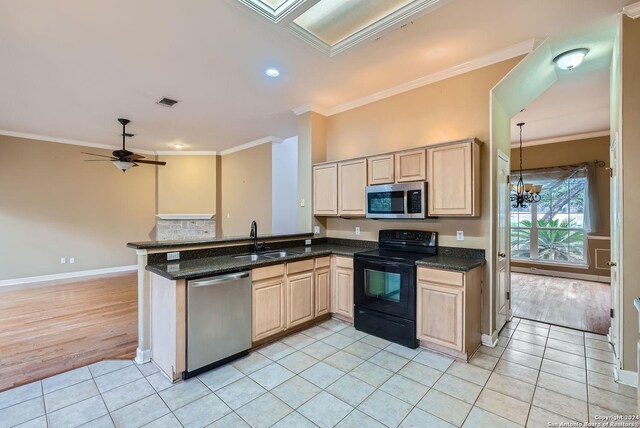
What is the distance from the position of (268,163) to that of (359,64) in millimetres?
3611

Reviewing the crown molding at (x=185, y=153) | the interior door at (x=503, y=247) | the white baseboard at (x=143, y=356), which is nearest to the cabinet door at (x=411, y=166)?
the interior door at (x=503, y=247)

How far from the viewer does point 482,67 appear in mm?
3066

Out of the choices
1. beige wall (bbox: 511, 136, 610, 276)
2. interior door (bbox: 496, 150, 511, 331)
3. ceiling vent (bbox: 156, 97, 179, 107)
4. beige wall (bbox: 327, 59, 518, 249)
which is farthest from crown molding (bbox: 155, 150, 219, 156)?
beige wall (bbox: 511, 136, 610, 276)

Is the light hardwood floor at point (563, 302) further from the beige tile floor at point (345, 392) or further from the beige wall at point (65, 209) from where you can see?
the beige wall at point (65, 209)

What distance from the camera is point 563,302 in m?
4.45

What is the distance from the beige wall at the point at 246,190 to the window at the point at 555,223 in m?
5.88

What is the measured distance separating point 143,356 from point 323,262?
2.02m

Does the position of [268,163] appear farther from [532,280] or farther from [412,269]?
[532,280]

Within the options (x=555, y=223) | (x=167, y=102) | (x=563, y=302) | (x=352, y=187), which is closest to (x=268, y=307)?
(x=352, y=187)

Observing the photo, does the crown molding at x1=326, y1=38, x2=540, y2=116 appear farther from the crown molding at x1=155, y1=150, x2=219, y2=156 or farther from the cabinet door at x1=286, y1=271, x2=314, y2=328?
the crown molding at x1=155, y1=150, x2=219, y2=156

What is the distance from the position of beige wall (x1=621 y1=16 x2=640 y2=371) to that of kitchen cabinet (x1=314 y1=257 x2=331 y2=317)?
2677mm

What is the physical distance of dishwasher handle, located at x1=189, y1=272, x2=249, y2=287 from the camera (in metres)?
2.43

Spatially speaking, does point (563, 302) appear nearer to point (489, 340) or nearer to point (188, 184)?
point (489, 340)

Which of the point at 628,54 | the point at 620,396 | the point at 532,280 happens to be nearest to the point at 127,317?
the point at 620,396
